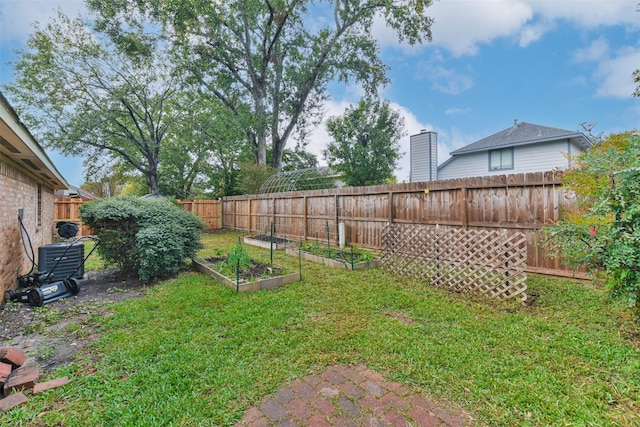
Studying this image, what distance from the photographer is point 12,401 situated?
2086mm

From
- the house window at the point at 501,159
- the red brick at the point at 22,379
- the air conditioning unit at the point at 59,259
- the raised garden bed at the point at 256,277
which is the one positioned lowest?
the red brick at the point at 22,379

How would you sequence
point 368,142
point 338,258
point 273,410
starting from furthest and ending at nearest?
point 368,142 < point 338,258 < point 273,410

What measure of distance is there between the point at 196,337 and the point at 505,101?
17397 mm

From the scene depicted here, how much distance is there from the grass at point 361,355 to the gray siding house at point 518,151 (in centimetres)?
1101

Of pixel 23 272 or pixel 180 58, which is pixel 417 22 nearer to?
pixel 180 58

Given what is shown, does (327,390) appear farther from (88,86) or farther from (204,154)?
(204,154)

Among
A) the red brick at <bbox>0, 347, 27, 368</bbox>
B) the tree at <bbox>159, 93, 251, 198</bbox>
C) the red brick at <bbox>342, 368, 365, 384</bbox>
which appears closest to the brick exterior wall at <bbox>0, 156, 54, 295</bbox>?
the red brick at <bbox>0, 347, 27, 368</bbox>

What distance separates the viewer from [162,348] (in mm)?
2887

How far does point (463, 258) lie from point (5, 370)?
5.51 metres

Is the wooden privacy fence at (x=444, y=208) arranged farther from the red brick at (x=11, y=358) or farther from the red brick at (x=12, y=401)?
the red brick at (x=12, y=401)

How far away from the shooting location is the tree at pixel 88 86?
587 inches

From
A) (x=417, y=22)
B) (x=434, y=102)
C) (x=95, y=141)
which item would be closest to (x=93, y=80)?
(x=95, y=141)

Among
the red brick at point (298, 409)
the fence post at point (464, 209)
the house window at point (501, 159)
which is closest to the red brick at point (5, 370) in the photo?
the red brick at point (298, 409)

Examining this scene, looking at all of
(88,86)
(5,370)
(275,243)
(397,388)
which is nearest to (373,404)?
(397,388)
